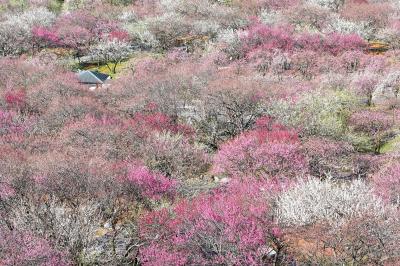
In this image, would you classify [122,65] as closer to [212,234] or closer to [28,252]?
[212,234]

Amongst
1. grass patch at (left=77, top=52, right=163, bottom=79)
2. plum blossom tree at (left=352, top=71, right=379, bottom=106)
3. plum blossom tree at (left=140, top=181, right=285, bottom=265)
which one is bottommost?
grass patch at (left=77, top=52, right=163, bottom=79)

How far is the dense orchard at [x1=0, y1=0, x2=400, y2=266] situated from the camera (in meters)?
18.1

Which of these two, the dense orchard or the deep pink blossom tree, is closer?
the dense orchard

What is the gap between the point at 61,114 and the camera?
34375 mm

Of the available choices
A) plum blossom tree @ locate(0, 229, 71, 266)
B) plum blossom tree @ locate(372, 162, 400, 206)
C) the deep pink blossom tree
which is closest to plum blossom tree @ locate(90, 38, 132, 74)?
the deep pink blossom tree

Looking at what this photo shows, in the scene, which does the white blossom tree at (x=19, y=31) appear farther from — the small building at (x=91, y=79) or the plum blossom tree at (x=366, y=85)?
the plum blossom tree at (x=366, y=85)

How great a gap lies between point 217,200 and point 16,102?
936 inches

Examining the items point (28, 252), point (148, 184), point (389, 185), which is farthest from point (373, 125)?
point (28, 252)

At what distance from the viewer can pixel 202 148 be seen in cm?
3362

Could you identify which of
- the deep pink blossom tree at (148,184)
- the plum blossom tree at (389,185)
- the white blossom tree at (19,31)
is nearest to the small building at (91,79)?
the white blossom tree at (19,31)

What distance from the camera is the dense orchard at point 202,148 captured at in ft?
59.3

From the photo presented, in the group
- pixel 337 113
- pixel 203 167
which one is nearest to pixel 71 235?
pixel 203 167

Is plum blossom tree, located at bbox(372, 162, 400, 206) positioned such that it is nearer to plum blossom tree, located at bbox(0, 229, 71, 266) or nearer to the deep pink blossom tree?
the deep pink blossom tree

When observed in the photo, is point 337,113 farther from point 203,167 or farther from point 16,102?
point 16,102
